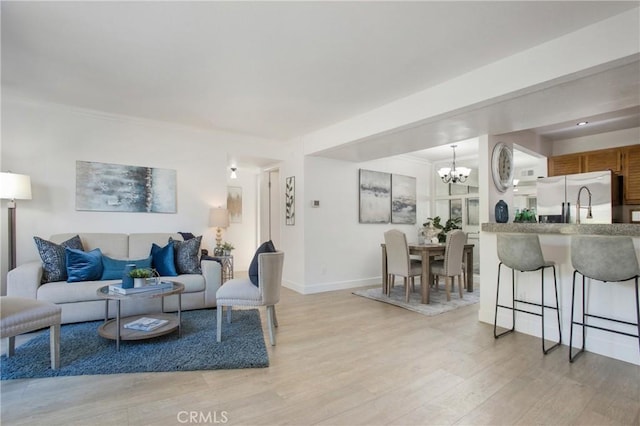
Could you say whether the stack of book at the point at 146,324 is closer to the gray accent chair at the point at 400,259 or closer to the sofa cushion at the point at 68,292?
the sofa cushion at the point at 68,292

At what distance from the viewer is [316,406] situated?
1937 mm

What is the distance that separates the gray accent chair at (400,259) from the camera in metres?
4.55

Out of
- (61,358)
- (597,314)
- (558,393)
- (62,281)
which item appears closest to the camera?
(558,393)

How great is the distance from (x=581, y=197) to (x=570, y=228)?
2.34 meters

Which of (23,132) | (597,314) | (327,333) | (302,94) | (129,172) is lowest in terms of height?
(327,333)

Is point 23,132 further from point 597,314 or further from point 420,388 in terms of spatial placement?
point 597,314

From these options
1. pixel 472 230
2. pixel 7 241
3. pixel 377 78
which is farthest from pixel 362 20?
pixel 472 230

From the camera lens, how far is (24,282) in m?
3.12

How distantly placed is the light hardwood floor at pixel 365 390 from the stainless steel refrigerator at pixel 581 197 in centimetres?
260

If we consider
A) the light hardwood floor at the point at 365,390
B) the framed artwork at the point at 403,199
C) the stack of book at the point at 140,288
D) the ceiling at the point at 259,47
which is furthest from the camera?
the framed artwork at the point at 403,199

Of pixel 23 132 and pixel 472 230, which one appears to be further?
pixel 472 230

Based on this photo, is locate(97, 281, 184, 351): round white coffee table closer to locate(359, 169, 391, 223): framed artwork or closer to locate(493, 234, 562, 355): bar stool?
locate(493, 234, 562, 355): bar stool

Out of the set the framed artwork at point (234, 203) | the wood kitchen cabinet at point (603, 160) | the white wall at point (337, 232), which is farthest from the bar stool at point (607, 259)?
the framed artwork at point (234, 203)

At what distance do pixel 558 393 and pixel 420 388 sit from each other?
2.96 feet
